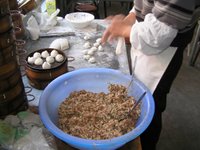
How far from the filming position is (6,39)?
0.67 m

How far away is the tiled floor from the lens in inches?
65.4

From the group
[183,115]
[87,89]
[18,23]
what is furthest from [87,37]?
[183,115]

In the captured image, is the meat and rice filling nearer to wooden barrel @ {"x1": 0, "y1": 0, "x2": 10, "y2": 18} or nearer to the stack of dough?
the stack of dough

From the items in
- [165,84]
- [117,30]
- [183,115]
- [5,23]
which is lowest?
[183,115]

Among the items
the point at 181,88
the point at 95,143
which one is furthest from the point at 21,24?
the point at 181,88

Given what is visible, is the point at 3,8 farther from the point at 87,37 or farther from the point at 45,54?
the point at 87,37

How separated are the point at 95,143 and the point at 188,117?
1403 mm

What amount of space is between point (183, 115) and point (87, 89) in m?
1.21

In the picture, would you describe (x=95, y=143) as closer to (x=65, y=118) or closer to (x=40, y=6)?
(x=65, y=118)

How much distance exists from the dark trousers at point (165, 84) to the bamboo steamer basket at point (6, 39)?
591mm

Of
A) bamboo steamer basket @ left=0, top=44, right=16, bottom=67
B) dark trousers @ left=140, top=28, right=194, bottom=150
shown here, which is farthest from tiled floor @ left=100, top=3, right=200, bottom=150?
bamboo steamer basket @ left=0, top=44, right=16, bottom=67

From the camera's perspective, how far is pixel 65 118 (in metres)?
0.76

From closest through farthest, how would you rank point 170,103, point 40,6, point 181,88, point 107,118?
point 107,118
point 40,6
point 170,103
point 181,88

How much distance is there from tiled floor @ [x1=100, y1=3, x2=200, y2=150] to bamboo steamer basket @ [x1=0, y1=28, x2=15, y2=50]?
126 cm
